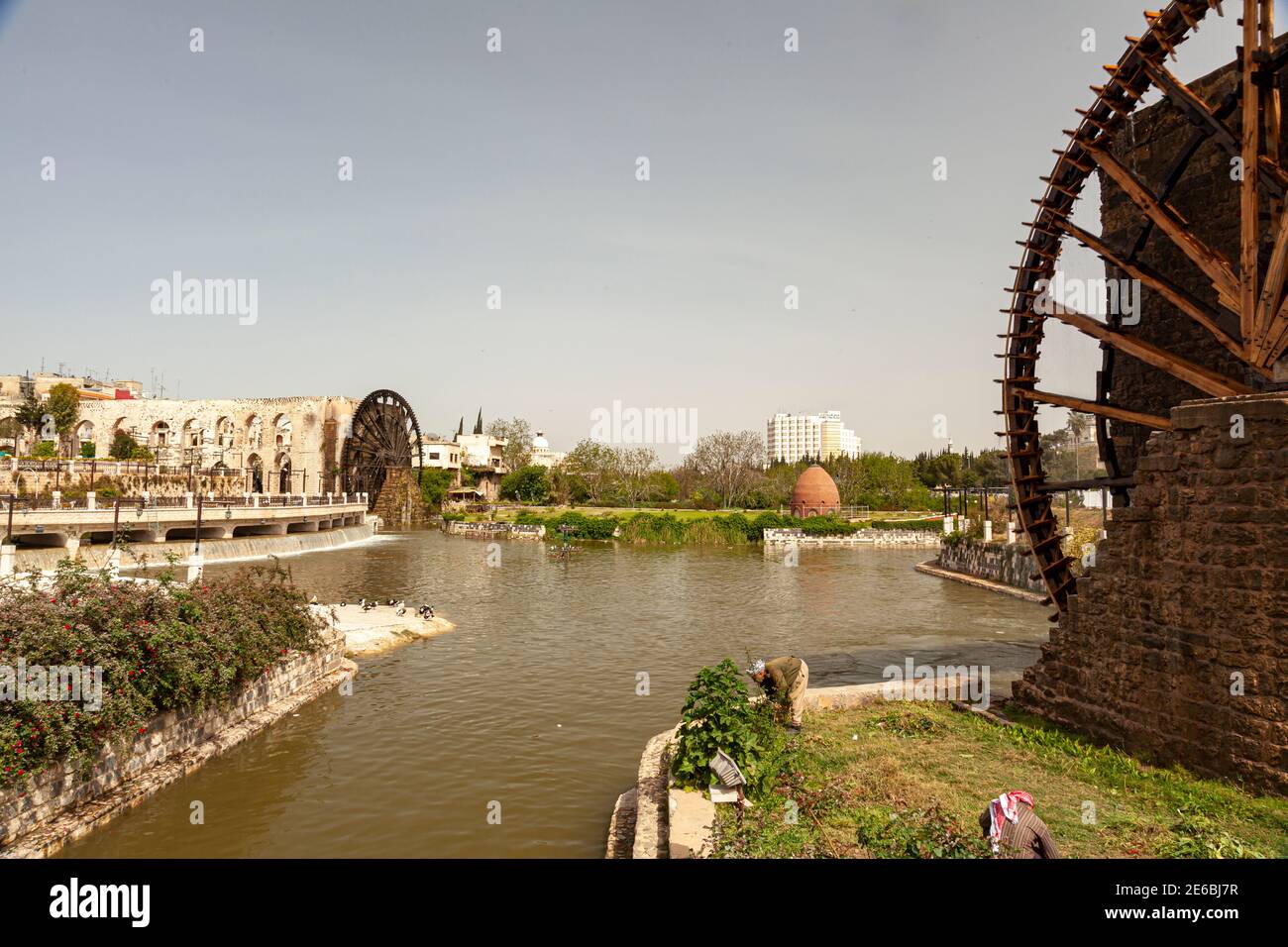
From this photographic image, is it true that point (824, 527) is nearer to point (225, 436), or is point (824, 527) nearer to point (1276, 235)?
point (1276, 235)

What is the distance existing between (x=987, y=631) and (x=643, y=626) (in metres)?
10.0

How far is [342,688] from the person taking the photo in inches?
545

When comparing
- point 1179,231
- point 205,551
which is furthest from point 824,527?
point 1179,231

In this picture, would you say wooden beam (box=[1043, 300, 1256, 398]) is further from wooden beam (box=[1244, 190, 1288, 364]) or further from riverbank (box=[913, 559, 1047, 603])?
riverbank (box=[913, 559, 1047, 603])

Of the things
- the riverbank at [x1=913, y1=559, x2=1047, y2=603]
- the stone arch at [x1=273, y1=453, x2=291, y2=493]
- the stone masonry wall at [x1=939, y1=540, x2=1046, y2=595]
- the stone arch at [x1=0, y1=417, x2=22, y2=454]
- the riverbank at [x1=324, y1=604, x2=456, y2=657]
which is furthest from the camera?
the stone arch at [x1=273, y1=453, x2=291, y2=493]

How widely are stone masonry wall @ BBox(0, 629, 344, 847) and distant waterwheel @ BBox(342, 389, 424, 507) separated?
180 feet

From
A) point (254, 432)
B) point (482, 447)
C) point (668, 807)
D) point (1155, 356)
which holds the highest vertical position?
point (482, 447)

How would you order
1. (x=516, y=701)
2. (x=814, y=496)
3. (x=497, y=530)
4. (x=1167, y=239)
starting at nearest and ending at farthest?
(x=1167, y=239) < (x=516, y=701) < (x=497, y=530) < (x=814, y=496)

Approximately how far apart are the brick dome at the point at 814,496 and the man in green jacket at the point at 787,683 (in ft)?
167

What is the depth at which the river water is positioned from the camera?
8484mm

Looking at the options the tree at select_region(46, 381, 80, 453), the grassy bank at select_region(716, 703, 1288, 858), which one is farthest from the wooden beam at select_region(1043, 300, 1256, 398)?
the tree at select_region(46, 381, 80, 453)

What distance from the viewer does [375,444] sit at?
66.3 meters

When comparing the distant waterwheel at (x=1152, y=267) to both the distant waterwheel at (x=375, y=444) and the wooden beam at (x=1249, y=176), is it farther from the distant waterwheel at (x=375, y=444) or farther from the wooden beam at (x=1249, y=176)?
the distant waterwheel at (x=375, y=444)

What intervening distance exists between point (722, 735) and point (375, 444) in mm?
64270
